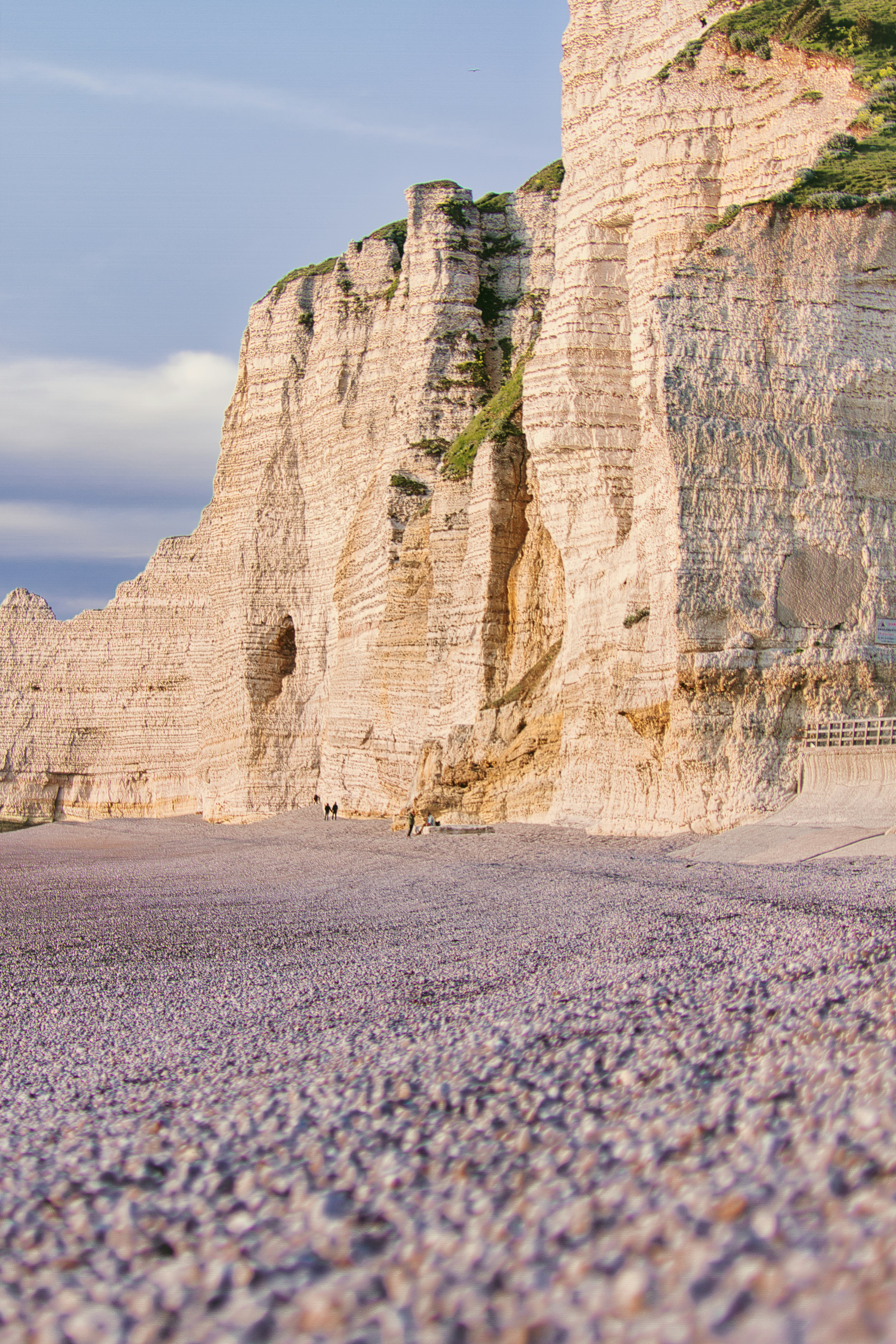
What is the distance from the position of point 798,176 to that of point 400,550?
1374 centimetres

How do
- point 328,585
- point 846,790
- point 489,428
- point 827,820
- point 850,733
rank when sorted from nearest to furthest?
point 827,820 < point 846,790 < point 850,733 < point 489,428 < point 328,585

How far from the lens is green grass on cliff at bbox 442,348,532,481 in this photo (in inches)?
967

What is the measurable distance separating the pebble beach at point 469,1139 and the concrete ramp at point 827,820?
447 centimetres

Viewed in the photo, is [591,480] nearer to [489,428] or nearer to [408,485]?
[489,428]

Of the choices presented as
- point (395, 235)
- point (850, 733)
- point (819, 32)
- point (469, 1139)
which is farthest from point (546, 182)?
point (469, 1139)

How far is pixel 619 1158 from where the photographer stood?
10.3 feet

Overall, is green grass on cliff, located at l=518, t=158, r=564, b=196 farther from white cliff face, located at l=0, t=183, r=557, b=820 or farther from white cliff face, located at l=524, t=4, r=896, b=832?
white cliff face, located at l=524, t=4, r=896, b=832

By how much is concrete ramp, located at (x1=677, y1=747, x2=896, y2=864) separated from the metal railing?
0.85 ft

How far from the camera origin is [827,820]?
45.2 ft

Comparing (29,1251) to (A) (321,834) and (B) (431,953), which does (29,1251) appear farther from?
(A) (321,834)

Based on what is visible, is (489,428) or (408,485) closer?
(489,428)

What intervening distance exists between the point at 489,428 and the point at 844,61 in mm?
10328

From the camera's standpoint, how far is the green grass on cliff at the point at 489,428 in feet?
80.6

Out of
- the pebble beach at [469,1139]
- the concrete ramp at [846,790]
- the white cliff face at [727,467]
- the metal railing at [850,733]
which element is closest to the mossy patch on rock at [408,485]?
the white cliff face at [727,467]
